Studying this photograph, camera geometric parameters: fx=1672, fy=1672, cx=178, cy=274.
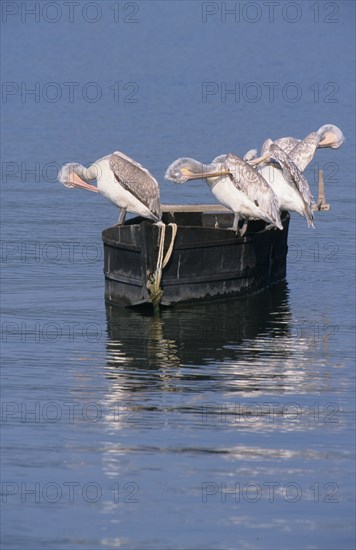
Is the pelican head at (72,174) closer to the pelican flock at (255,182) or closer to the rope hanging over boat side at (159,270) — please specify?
the pelican flock at (255,182)

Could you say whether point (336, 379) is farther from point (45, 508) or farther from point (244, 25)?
point (244, 25)

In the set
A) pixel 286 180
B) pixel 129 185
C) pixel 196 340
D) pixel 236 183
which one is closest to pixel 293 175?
pixel 286 180

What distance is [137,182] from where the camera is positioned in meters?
17.9

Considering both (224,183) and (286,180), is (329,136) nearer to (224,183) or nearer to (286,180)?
(286,180)

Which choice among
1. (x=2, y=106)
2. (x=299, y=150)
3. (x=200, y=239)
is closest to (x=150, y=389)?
(x=200, y=239)

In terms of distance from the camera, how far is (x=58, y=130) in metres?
40.3

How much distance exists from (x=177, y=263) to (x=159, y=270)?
1.01 feet

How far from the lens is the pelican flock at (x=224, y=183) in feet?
59.0

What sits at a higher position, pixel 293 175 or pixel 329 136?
pixel 329 136

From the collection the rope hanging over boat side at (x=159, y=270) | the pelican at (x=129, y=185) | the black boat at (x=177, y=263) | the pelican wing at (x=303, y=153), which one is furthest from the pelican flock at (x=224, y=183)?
the pelican wing at (x=303, y=153)

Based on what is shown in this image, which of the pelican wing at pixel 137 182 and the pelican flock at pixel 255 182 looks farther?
the pelican flock at pixel 255 182

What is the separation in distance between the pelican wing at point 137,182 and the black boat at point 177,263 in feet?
1.15

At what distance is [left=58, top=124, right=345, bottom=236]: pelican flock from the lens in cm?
1797

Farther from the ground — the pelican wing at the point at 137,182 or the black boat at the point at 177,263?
the pelican wing at the point at 137,182
